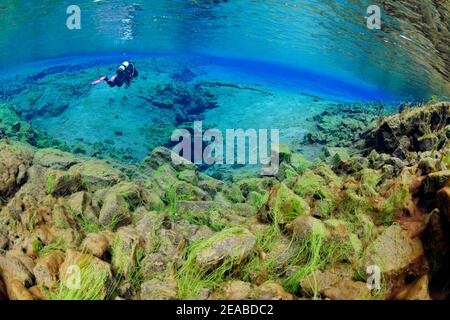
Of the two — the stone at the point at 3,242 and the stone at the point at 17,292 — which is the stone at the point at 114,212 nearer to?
the stone at the point at 3,242

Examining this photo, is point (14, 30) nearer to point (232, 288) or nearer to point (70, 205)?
point (70, 205)

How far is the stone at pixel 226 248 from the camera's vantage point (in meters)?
3.55

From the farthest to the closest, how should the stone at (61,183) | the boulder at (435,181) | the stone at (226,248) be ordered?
the stone at (61,183)
the boulder at (435,181)
the stone at (226,248)

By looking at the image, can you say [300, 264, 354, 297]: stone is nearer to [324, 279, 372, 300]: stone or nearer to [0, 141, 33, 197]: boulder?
[324, 279, 372, 300]: stone

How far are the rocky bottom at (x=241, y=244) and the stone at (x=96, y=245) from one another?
0.05ft

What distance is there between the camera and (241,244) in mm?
3740

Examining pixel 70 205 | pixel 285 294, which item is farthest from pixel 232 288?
pixel 70 205

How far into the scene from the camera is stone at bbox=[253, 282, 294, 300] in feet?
10.0

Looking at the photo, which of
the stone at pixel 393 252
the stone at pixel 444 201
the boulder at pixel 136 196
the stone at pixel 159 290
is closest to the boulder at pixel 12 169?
the boulder at pixel 136 196

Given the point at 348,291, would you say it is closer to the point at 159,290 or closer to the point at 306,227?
the point at 306,227

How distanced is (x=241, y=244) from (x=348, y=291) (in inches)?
50.6

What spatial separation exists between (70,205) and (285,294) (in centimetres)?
430

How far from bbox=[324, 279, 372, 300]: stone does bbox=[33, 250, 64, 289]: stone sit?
2968 millimetres
